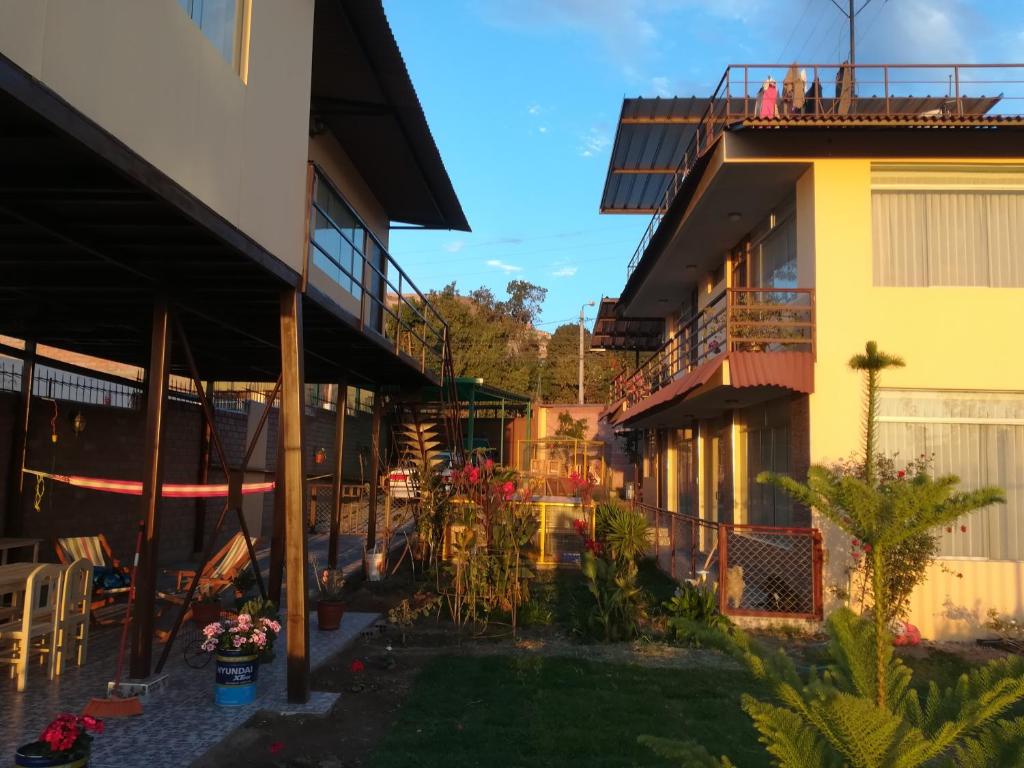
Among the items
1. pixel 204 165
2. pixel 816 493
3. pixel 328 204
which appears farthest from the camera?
pixel 328 204

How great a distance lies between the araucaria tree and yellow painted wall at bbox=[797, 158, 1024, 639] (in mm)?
7793

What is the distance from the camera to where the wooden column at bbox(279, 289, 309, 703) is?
6.12 m

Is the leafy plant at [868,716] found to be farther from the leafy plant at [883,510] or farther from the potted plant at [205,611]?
the potted plant at [205,611]

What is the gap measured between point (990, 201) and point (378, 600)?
961 centimetres

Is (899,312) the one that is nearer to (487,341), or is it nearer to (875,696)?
(875,696)

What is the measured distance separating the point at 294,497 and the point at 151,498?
1079 mm

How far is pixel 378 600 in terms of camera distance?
35.0 feet

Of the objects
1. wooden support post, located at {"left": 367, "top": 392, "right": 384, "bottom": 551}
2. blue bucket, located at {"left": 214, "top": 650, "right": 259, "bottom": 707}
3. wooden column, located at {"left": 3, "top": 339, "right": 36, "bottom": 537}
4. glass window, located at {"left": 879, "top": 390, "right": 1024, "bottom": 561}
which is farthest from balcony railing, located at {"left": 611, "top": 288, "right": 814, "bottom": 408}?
wooden column, located at {"left": 3, "top": 339, "right": 36, "bottom": 537}

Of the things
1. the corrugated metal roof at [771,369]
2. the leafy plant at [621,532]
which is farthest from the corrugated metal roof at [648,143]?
the leafy plant at [621,532]

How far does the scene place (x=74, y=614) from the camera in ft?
22.7

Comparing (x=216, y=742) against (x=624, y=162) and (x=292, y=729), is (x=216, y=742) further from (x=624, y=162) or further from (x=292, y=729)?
(x=624, y=162)

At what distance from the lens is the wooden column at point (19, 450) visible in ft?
29.0

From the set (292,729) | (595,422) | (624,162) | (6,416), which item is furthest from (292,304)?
(595,422)

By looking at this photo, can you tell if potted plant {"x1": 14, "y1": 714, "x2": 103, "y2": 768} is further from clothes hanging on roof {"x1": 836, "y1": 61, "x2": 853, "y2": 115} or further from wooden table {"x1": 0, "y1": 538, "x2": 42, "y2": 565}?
clothes hanging on roof {"x1": 836, "y1": 61, "x2": 853, "y2": 115}
